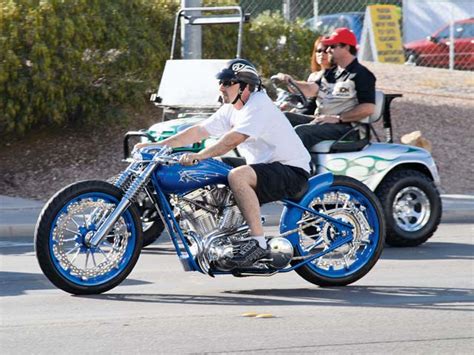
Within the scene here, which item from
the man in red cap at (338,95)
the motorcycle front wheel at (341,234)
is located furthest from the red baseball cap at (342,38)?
the motorcycle front wheel at (341,234)

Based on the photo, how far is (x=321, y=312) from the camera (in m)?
7.67

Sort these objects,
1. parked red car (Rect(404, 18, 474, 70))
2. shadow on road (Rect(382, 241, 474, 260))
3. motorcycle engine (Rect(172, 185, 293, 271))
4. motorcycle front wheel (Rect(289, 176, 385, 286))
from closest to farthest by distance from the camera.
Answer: motorcycle engine (Rect(172, 185, 293, 271)), motorcycle front wheel (Rect(289, 176, 385, 286)), shadow on road (Rect(382, 241, 474, 260)), parked red car (Rect(404, 18, 474, 70))

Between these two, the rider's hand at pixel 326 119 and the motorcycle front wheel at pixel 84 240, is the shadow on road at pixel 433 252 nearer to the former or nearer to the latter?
the rider's hand at pixel 326 119

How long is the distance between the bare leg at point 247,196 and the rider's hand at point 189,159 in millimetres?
258

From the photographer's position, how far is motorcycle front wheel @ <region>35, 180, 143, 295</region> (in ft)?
26.0

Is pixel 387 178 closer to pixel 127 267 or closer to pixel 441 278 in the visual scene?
pixel 441 278

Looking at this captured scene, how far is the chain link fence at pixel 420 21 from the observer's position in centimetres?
2496

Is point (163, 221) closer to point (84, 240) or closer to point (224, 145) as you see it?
point (84, 240)

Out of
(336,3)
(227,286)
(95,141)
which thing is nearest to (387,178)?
(227,286)

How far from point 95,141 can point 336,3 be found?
1208 centimetres

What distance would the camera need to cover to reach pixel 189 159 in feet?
26.5

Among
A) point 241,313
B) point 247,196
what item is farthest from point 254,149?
point 241,313

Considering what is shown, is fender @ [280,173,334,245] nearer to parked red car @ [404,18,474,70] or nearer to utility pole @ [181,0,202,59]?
utility pole @ [181,0,202,59]

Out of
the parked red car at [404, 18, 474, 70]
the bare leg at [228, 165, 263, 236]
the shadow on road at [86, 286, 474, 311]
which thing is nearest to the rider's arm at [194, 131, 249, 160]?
the bare leg at [228, 165, 263, 236]
